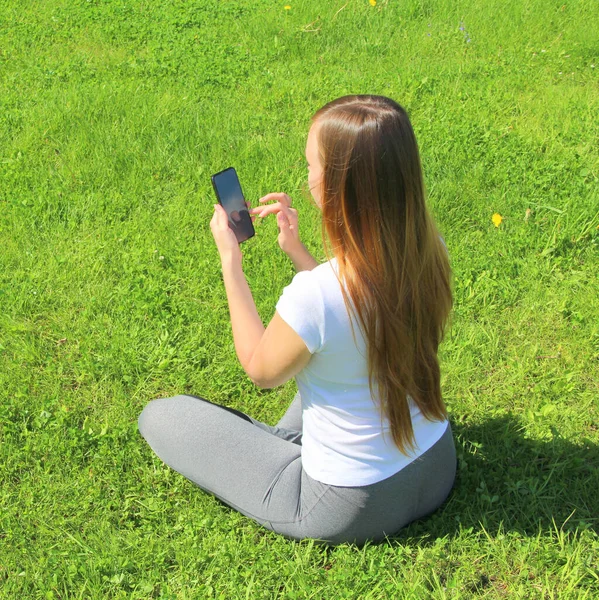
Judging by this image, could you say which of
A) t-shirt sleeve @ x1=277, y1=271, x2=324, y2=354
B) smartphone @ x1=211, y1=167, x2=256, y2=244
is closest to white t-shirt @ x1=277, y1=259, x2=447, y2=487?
t-shirt sleeve @ x1=277, y1=271, x2=324, y2=354

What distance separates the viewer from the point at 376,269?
1.74 meters

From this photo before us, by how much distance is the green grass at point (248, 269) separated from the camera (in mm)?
2275

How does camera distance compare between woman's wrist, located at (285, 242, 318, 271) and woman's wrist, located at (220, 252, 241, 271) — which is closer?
woman's wrist, located at (220, 252, 241, 271)

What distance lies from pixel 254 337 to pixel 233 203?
0.66 meters

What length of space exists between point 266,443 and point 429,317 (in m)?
0.77

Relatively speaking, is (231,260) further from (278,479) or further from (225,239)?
(278,479)

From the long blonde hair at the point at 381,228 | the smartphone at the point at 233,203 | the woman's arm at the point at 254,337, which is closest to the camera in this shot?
the long blonde hair at the point at 381,228

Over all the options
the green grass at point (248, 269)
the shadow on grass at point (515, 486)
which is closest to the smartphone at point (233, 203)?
the green grass at point (248, 269)

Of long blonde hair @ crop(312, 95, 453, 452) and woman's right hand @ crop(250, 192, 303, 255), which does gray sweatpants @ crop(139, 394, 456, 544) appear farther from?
woman's right hand @ crop(250, 192, 303, 255)

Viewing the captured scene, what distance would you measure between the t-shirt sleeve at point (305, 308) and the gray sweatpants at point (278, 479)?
0.56m

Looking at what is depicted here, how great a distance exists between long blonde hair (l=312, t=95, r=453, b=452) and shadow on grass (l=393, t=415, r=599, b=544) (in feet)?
2.37

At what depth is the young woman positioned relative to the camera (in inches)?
67.8

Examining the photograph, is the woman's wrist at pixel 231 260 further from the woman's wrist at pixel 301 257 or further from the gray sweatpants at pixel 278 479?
the gray sweatpants at pixel 278 479

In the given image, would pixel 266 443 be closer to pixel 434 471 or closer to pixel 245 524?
pixel 245 524
